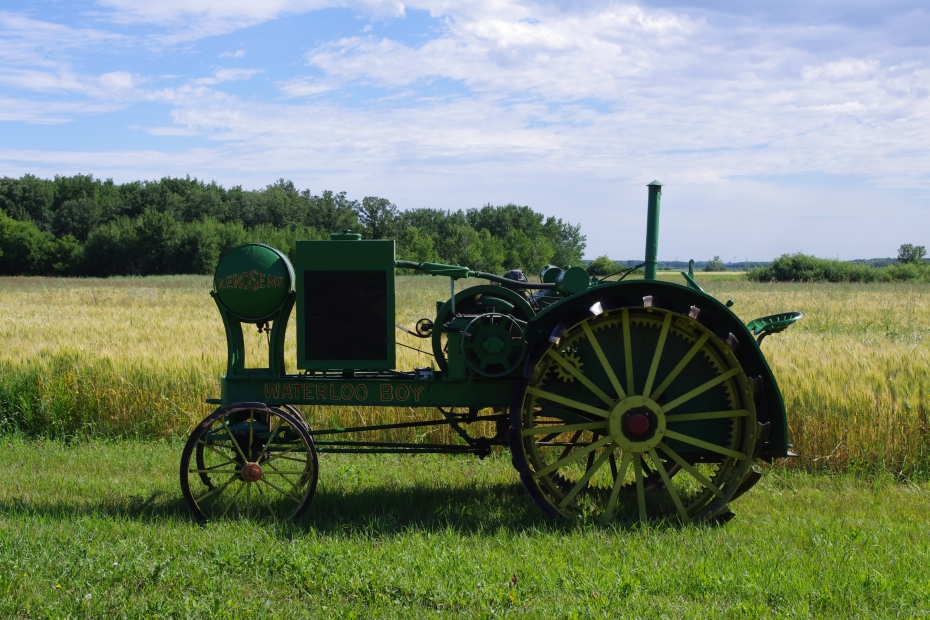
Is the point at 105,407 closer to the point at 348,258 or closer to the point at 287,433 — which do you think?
the point at 287,433

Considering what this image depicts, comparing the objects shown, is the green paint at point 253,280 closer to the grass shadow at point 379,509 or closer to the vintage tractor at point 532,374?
the vintage tractor at point 532,374

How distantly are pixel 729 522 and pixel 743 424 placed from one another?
2.36 ft

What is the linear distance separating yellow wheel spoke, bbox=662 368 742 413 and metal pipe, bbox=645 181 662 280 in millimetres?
886

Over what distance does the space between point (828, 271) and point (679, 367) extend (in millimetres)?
57147

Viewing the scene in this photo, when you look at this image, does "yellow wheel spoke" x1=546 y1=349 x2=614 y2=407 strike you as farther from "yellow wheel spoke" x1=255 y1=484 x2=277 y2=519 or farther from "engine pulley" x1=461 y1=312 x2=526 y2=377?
"yellow wheel spoke" x1=255 y1=484 x2=277 y2=519

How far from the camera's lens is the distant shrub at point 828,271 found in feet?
178

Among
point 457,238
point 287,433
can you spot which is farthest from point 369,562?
point 457,238

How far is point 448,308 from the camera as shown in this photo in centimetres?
551

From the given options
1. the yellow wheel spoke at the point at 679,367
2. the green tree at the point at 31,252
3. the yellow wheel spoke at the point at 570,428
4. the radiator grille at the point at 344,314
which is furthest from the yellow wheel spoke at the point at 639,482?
the green tree at the point at 31,252

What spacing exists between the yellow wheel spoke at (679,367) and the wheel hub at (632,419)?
0.10 metres

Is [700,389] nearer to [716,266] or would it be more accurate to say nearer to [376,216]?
[376,216]

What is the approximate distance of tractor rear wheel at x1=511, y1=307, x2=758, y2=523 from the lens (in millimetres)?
5090

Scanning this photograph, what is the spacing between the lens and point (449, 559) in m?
4.50

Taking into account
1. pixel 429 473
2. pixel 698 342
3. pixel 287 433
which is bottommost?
pixel 429 473
